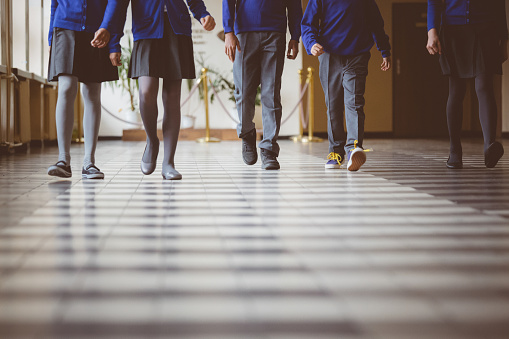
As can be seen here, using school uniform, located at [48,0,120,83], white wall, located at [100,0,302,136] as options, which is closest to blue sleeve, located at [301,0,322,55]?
school uniform, located at [48,0,120,83]

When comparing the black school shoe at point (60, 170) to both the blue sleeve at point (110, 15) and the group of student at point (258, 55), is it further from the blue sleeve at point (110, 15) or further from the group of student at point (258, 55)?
the blue sleeve at point (110, 15)

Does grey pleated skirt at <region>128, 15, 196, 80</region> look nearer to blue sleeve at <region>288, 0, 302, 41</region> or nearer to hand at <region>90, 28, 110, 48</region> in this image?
hand at <region>90, 28, 110, 48</region>

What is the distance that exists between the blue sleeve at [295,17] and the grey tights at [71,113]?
1292 mm

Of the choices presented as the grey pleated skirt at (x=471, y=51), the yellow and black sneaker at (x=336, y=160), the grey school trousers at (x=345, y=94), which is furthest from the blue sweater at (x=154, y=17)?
the grey pleated skirt at (x=471, y=51)

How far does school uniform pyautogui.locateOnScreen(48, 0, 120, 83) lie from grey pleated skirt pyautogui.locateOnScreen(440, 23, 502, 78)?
6.11 feet

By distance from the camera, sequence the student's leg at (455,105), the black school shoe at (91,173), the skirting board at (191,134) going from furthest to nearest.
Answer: the skirting board at (191,134), the student's leg at (455,105), the black school shoe at (91,173)

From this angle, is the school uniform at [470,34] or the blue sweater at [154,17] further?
the school uniform at [470,34]

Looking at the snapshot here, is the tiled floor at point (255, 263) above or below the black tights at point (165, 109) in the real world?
below

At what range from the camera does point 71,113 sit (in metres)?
3.23

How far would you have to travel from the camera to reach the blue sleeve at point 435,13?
12.1 ft

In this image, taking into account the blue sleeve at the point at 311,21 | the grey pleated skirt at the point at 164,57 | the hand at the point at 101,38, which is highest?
the blue sleeve at the point at 311,21

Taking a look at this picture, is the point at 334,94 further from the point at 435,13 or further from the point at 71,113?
the point at 71,113

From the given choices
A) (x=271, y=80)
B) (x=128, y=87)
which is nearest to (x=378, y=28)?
(x=271, y=80)

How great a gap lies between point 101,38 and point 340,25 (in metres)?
1.48
